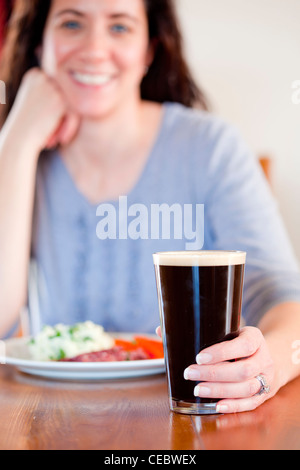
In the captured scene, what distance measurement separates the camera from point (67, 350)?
2.84 feet

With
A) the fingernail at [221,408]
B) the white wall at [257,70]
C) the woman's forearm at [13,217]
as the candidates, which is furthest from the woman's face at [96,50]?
the fingernail at [221,408]

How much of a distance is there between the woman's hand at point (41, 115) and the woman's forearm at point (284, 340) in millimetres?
908

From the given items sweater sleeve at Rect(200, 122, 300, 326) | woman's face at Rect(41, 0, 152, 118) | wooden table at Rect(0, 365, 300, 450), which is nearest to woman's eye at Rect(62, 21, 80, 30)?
woman's face at Rect(41, 0, 152, 118)

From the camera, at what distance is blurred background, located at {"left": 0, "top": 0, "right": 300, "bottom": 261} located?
2.30 meters

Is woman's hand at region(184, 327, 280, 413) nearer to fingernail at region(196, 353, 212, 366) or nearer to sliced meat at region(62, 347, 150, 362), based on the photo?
fingernail at region(196, 353, 212, 366)

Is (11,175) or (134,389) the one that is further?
(11,175)

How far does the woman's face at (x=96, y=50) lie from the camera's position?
1700 mm

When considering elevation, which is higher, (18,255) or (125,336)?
(18,255)

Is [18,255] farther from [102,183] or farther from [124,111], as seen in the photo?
[124,111]

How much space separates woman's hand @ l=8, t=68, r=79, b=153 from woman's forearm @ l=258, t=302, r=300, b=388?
2.98ft

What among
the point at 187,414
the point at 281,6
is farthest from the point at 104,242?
the point at 281,6

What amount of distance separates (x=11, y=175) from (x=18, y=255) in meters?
0.21

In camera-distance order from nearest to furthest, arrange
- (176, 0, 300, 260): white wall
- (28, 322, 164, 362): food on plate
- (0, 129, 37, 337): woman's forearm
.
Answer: (28, 322, 164, 362): food on plate < (0, 129, 37, 337): woman's forearm < (176, 0, 300, 260): white wall

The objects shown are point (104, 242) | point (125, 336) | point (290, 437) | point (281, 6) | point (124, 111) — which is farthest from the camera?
point (281, 6)
